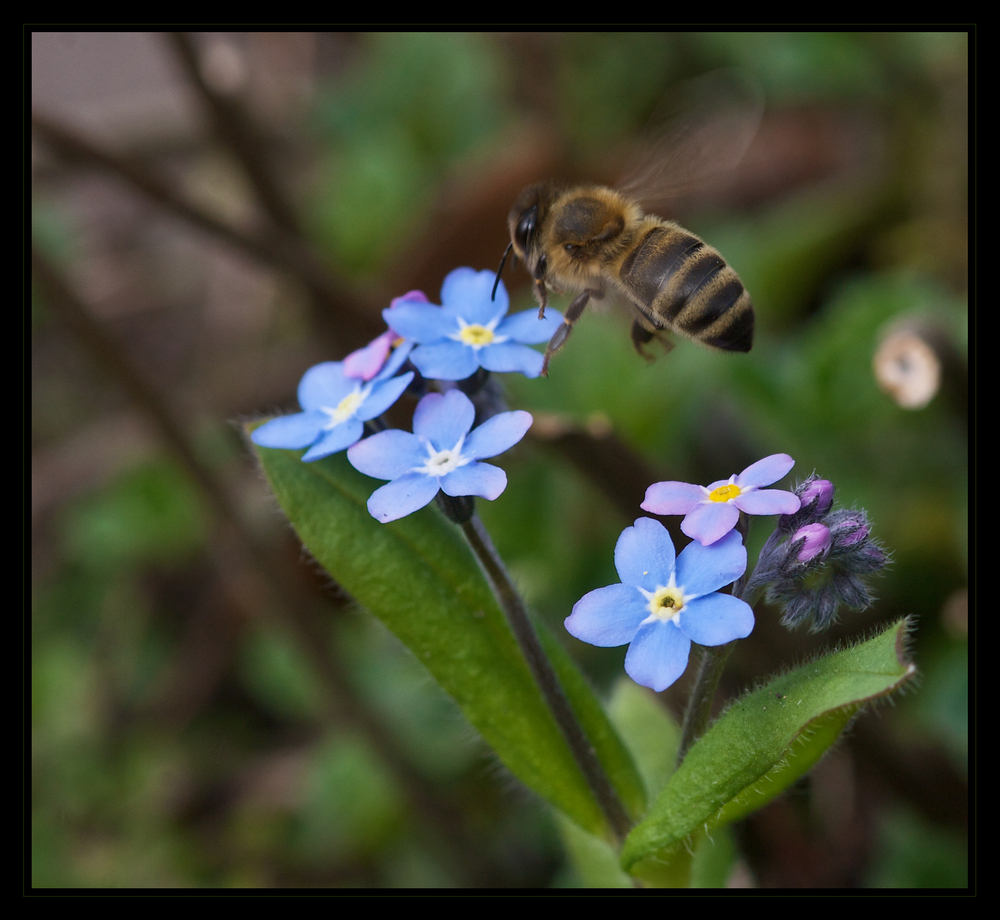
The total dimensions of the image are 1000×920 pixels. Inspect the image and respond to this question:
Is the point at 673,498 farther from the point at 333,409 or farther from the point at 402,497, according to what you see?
the point at 333,409

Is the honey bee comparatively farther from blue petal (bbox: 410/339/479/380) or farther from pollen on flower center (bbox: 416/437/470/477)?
pollen on flower center (bbox: 416/437/470/477)

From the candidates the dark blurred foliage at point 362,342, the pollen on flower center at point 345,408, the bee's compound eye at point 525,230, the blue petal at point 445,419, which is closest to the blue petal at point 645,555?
the blue petal at point 445,419

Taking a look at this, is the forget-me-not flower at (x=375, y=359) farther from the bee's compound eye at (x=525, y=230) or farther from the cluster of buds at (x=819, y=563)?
the cluster of buds at (x=819, y=563)

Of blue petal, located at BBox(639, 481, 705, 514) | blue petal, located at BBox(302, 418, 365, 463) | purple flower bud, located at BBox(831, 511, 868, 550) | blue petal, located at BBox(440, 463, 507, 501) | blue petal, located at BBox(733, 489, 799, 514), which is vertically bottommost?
purple flower bud, located at BBox(831, 511, 868, 550)

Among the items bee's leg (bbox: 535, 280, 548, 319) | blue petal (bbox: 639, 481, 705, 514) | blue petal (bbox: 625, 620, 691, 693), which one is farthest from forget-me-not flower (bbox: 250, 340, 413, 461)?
blue petal (bbox: 625, 620, 691, 693)

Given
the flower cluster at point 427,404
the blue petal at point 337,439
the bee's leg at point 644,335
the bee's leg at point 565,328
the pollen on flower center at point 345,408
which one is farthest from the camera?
the bee's leg at point 644,335

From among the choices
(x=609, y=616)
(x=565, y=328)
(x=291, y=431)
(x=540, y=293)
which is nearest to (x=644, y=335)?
(x=540, y=293)
